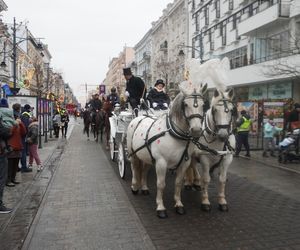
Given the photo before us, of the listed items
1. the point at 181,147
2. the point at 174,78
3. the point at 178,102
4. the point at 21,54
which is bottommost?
the point at 181,147

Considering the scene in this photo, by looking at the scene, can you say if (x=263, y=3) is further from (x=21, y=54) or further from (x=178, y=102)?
(x=21, y=54)

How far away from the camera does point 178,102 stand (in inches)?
233

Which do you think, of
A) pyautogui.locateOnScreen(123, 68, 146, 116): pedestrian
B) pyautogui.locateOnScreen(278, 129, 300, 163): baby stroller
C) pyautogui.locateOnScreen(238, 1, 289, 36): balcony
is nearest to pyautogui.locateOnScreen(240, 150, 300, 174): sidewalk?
pyautogui.locateOnScreen(278, 129, 300, 163): baby stroller

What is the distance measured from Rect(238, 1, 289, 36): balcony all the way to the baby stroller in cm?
1510

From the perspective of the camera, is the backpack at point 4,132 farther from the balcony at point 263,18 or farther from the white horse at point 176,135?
the balcony at point 263,18

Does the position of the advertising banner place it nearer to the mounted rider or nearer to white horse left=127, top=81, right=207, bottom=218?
the mounted rider

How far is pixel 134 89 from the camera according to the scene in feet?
30.9

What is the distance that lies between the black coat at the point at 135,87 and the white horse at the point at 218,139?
2.85m

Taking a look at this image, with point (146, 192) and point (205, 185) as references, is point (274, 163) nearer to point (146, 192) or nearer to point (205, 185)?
point (146, 192)

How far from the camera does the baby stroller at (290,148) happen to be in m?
12.5

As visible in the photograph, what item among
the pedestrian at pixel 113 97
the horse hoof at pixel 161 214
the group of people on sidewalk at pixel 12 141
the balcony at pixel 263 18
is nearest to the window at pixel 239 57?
the balcony at pixel 263 18

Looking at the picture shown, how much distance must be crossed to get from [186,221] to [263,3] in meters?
26.2

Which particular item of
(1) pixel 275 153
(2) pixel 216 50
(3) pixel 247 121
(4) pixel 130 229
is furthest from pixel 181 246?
(2) pixel 216 50

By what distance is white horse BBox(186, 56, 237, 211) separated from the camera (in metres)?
6.01
